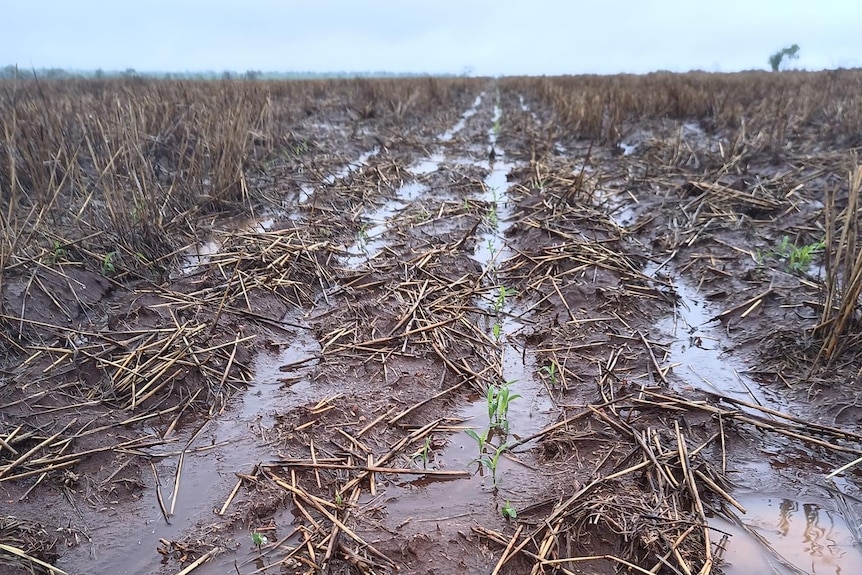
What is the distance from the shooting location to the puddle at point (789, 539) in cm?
201

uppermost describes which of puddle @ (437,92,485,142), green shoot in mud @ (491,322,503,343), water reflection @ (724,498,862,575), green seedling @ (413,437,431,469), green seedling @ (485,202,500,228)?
puddle @ (437,92,485,142)

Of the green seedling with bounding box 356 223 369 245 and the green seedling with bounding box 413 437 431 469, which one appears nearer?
the green seedling with bounding box 413 437 431 469

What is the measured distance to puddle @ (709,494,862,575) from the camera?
2.01 m

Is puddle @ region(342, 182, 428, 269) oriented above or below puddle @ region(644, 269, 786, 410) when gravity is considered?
above

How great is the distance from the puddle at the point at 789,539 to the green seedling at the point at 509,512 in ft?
2.74

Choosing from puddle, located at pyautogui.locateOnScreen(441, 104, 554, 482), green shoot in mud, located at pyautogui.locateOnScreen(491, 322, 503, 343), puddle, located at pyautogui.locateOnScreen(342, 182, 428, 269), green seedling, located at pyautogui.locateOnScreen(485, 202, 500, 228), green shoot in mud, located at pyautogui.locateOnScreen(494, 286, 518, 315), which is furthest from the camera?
green seedling, located at pyautogui.locateOnScreen(485, 202, 500, 228)

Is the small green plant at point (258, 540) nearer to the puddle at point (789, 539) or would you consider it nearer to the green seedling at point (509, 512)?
the green seedling at point (509, 512)

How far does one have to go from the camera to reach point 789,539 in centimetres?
213

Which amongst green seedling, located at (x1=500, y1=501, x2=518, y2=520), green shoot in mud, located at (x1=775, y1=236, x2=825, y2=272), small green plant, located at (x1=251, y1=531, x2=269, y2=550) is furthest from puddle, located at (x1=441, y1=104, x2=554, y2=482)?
green shoot in mud, located at (x1=775, y1=236, x2=825, y2=272)

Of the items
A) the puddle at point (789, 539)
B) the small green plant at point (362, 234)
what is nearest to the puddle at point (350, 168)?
the small green plant at point (362, 234)

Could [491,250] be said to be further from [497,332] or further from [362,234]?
[497,332]

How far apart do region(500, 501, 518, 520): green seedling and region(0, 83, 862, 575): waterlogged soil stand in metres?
0.02

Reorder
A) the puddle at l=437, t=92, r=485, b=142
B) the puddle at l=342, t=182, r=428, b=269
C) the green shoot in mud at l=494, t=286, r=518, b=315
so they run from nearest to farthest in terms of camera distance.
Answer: the green shoot in mud at l=494, t=286, r=518, b=315 < the puddle at l=342, t=182, r=428, b=269 < the puddle at l=437, t=92, r=485, b=142

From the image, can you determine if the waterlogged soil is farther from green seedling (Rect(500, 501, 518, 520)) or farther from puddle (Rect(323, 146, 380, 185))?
puddle (Rect(323, 146, 380, 185))
